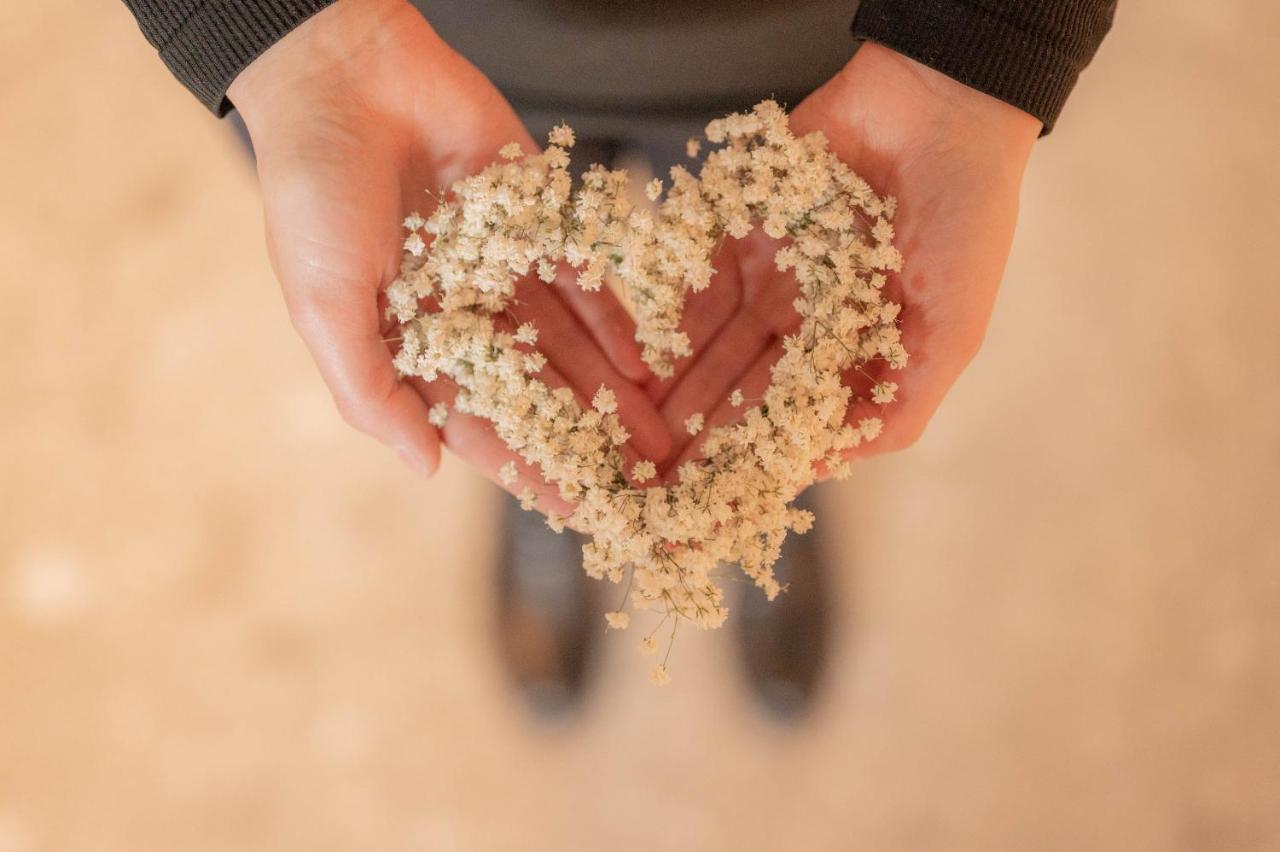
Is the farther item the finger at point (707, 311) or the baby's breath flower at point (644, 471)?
the finger at point (707, 311)

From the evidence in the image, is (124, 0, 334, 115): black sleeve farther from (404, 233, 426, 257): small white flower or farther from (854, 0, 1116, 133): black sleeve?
(854, 0, 1116, 133): black sleeve

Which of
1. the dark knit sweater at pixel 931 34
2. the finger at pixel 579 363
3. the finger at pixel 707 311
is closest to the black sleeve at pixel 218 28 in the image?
the dark knit sweater at pixel 931 34

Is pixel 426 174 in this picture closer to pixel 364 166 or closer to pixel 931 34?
pixel 364 166

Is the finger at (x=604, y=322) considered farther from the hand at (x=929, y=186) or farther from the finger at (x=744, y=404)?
the hand at (x=929, y=186)

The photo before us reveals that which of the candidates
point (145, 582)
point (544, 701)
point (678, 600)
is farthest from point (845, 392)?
point (145, 582)

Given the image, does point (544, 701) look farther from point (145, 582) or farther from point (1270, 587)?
point (1270, 587)

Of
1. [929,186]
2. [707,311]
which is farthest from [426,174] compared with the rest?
[929,186]
